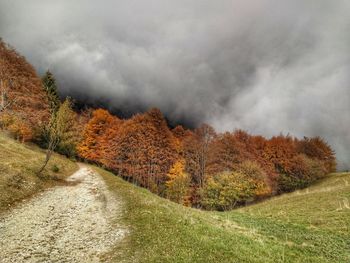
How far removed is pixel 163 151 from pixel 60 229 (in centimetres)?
5835

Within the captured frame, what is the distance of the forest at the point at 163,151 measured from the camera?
61219 mm

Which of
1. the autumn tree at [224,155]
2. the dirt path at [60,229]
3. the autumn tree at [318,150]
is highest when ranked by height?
the autumn tree at [318,150]

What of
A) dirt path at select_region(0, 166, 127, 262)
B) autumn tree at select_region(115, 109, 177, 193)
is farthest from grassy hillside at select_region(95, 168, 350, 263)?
autumn tree at select_region(115, 109, 177, 193)

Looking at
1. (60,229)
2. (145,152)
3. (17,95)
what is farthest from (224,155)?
(60,229)

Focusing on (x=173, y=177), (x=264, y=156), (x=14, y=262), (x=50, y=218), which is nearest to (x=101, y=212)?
(x=50, y=218)

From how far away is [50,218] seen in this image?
23.4m

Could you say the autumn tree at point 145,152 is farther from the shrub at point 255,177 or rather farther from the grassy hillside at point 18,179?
the grassy hillside at point 18,179

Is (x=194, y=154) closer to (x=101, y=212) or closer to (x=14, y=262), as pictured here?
(x=101, y=212)

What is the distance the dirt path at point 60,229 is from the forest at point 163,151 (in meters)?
29.5

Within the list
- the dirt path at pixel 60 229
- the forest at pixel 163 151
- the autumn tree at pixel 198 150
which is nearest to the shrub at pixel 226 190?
the forest at pixel 163 151

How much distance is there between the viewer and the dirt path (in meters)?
16.6

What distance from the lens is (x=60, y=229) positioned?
2109 cm

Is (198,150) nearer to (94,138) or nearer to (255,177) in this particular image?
(255,177)

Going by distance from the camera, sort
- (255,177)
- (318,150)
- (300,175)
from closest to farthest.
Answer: (255,177)
(300,175)
(318,150)
